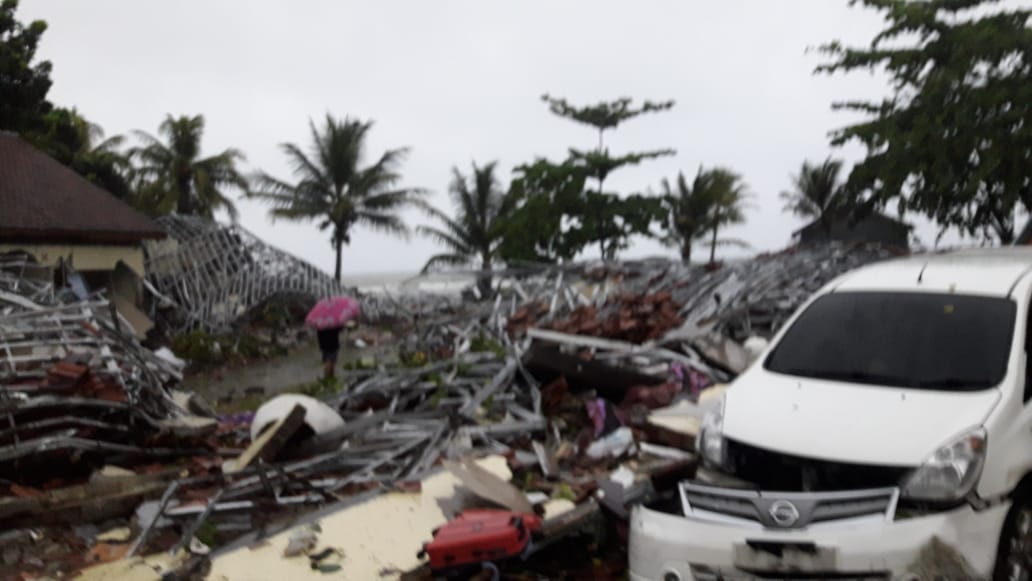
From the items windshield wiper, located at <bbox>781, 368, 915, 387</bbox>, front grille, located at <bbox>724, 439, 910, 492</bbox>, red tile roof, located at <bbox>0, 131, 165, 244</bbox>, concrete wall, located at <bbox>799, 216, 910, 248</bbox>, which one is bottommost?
front grille, located at <bbox>724, 439, 910, 492</bbox>

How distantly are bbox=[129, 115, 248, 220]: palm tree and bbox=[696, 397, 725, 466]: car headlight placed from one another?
26.9 metres

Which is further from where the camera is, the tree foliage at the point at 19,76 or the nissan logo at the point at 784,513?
the tree foliage at the point at 19,76

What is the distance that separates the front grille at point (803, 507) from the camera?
3.36m

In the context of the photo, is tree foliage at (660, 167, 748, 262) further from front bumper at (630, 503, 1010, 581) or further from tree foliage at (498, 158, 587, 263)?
front bumper at (630, 503, 1010, 581)

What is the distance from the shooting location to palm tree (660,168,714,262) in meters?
33.0

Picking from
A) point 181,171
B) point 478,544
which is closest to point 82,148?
point 181,171

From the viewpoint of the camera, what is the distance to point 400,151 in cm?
3091

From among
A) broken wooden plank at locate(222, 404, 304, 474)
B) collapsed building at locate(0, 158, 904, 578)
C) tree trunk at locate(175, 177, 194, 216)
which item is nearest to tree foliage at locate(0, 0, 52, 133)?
tree trunk at locate(175, 177, 194, 216)

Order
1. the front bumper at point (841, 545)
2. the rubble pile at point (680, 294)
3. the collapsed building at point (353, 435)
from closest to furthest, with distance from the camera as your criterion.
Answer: the front bumper at point (841, 545), the collapsed building at point (353, 435), the rubble pile at point (680, 294)

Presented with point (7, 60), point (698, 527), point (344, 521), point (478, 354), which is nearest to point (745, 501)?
point (698, 527)

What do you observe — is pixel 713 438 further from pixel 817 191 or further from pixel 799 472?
pixel 817 191

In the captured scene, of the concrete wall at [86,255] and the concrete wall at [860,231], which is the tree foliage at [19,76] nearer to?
the concrete wall at [86,255]

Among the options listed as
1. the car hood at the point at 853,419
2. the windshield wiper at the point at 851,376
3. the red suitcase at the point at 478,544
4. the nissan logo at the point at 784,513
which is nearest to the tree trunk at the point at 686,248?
the windshield wiper at the point at 851,376

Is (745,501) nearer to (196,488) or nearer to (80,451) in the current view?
(196,488)
